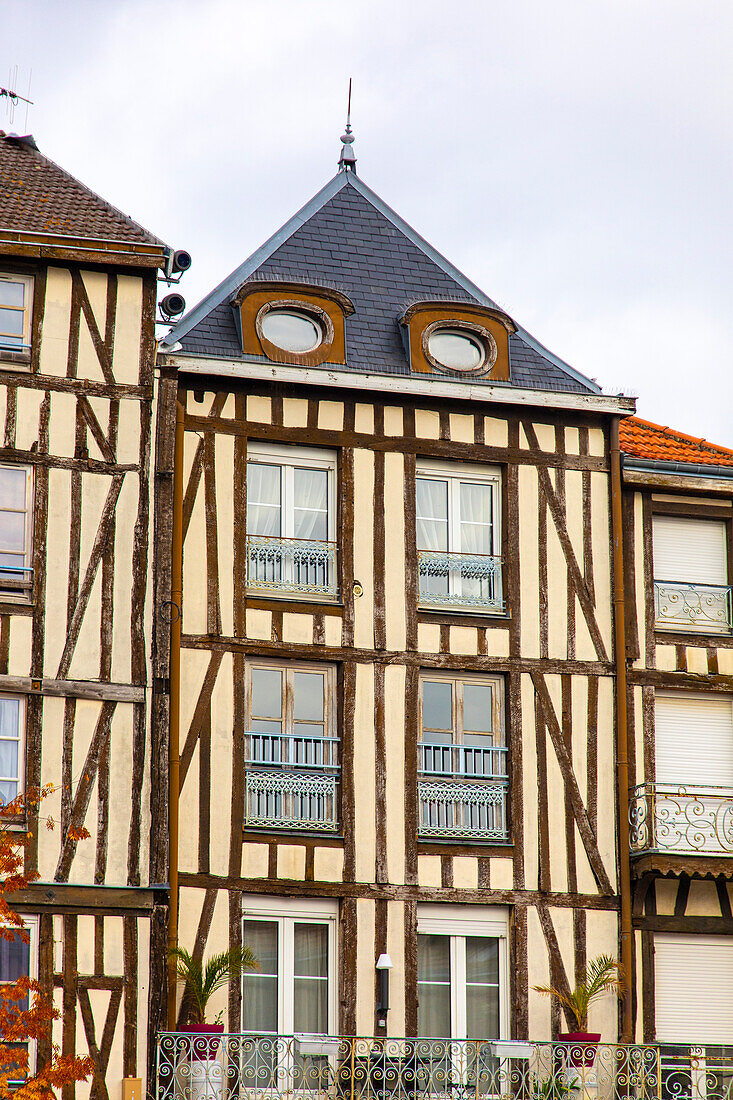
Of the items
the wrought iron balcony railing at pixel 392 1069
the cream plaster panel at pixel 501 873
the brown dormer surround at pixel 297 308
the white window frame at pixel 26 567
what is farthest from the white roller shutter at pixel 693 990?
the white window frame at pixel 26 567

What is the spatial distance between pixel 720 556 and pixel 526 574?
9.27 feet

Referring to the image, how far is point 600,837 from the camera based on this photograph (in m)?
22.8

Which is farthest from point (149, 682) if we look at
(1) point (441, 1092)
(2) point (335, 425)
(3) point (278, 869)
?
(1) point (441, 1092)

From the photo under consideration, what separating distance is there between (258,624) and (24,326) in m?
4.31

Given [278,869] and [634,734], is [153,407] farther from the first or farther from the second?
[634,734]

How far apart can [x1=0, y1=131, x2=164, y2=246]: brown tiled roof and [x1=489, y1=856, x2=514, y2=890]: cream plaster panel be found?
816cm

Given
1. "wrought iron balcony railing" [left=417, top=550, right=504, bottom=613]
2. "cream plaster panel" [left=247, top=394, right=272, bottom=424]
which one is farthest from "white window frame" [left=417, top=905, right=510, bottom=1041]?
"cream plaster panel" [left=247, top=394, right=272, bottom=424]

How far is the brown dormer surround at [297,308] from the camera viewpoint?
76.0 ft

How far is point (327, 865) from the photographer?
2177 cm

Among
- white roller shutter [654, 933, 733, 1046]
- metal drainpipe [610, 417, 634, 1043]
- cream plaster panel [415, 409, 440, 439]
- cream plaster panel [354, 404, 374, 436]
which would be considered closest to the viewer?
metal drainpipe [610, 417, 634, 1043]

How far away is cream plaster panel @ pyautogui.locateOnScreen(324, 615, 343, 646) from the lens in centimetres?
2250

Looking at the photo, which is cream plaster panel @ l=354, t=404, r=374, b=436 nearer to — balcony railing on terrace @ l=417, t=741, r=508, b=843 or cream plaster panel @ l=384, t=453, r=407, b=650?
cream plaster panel @ l=384, t=453, r=407, b=650

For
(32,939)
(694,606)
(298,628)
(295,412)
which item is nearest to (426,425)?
(295,412)

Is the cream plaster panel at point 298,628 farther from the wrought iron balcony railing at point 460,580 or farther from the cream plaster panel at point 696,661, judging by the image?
the cream plaster panel at point 696,661
